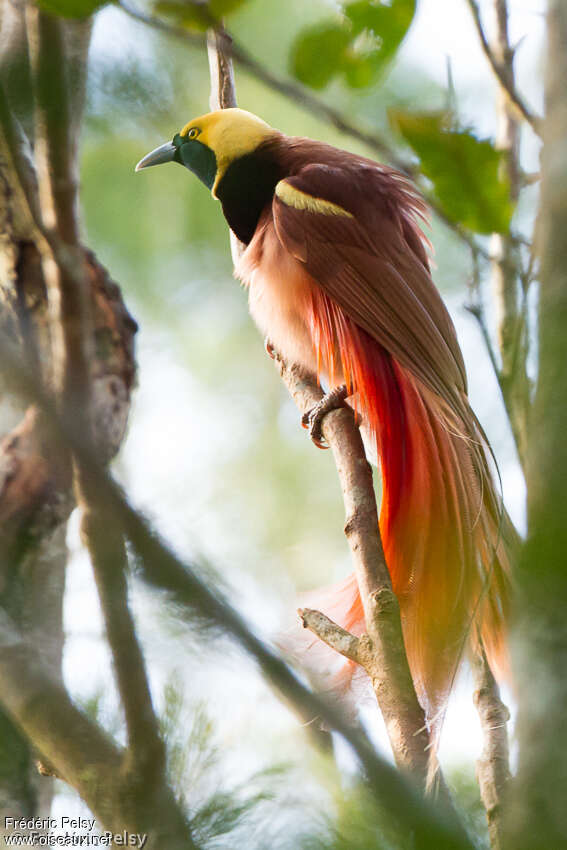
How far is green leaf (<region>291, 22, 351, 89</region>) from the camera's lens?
0.91 meters

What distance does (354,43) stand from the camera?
0.90 metres

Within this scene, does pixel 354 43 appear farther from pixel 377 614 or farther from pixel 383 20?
pixel 377 614

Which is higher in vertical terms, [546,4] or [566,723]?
[546,4]

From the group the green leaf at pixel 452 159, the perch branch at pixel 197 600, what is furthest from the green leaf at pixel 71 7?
the perch branch at pixel 197 600

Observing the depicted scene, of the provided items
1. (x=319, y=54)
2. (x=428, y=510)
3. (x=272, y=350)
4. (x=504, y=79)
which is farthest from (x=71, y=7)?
(x=272, y=350)

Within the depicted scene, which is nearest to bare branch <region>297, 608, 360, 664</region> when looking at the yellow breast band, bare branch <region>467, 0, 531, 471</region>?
bare branch <region>467, 0, 531, 471</region>

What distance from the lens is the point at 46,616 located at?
4.30 ft

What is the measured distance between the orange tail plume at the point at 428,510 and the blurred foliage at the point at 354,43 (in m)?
0.81

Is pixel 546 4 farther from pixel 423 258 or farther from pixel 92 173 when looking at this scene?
pixel 92 173

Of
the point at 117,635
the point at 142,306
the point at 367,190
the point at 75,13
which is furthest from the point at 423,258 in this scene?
the point at 142,306

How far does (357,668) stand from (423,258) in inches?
45.5

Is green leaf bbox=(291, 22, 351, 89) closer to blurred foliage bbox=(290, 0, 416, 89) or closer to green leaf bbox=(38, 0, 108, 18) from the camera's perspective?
blurred foliage bbox=(290, 0, 416, 89)

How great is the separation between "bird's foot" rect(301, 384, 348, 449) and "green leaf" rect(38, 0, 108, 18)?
1284 mm

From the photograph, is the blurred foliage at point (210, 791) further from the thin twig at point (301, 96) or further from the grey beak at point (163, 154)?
the grey beak at point (163, 154)
